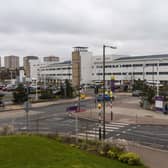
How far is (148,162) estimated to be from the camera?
16.9 metres

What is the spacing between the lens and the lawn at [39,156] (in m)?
12.5

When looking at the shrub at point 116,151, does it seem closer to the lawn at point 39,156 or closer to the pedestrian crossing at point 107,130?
the lawn at point 39,156

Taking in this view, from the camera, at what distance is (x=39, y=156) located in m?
13.7

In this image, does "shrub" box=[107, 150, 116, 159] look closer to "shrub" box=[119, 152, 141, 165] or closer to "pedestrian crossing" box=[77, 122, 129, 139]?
"shrub" box=[119, 152, 141, 165]

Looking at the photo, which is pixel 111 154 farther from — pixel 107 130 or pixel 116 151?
pixel 107 130

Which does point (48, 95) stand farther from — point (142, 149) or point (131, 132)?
point (142, 149)

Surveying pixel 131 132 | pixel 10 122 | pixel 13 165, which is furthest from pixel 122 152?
pixel 10 122

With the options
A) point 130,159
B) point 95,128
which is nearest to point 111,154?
point 130,159

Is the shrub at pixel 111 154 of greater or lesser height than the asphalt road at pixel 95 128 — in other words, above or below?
above

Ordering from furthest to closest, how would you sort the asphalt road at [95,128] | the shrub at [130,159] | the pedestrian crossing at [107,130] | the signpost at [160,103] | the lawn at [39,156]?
the signpost at [160,103]
the pedestrian crossing at [107,130]
the asphalt road at [95,128]
the shrub at [130,159]
the lawn at [39,156]

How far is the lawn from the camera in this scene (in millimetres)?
12539

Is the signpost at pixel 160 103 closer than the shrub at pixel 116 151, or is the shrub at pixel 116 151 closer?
the shrub at pixel 116 151

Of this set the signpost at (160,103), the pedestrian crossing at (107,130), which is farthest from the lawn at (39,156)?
the signpost at (160,103)

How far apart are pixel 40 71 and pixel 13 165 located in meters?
125
